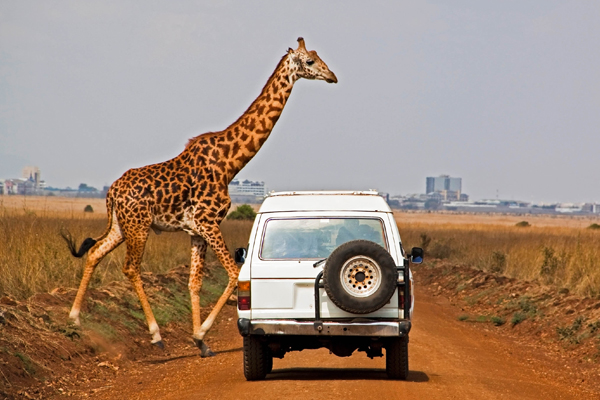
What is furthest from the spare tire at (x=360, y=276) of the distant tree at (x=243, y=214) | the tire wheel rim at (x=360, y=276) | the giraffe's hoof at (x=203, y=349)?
the distant tree at (x=243, y=214)

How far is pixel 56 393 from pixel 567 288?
1211 centimetres

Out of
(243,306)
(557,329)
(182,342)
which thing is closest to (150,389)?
(243,306)

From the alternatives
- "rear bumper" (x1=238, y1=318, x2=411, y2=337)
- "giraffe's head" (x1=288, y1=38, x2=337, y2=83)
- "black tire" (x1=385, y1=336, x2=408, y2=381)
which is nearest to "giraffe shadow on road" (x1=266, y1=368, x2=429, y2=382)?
"black tire" (x1=385, y1=336, x2=408, y2=381)

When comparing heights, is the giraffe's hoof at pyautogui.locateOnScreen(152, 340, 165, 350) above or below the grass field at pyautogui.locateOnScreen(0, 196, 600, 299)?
below

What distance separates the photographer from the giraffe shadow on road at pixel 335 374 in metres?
10.0

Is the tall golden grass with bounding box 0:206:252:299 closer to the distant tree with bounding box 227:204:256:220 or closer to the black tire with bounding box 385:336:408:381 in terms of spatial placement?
the black tire with bounding box 385:336:408:381

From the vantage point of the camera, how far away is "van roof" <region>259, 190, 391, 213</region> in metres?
10.0

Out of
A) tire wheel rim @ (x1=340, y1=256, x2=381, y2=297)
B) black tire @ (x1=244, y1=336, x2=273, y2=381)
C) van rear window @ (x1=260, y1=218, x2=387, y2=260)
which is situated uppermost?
van rear window @ (x1=260, y1=218, x2=387, y2=260)

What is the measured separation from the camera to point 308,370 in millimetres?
10898

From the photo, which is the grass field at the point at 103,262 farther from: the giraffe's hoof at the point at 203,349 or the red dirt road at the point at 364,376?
the giraffe's hoof at the point at 203,349

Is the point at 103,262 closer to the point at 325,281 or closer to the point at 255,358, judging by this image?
the point at 255,358

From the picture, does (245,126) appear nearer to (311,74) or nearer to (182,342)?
(311,74)

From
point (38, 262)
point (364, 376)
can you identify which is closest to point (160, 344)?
point (38, 262)

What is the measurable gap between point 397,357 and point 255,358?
1.51 metres
